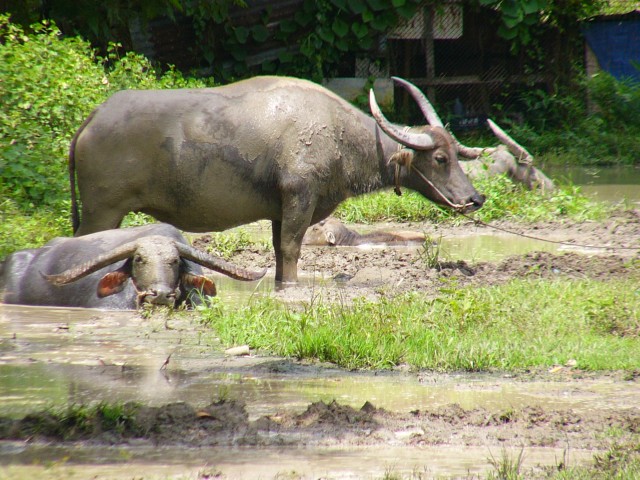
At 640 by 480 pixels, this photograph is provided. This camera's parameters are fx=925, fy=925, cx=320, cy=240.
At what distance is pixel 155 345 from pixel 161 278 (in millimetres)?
1304

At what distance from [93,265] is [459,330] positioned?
2859 mm

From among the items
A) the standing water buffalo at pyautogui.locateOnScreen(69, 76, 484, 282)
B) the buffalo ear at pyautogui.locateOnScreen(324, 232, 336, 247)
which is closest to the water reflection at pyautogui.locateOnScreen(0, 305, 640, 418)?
the standing water buffalo at pyautogui.locateOnScreen(69, 76, 484, 282)

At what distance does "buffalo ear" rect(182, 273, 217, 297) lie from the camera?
700 cm

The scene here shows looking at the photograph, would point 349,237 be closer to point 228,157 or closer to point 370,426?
point 228,157

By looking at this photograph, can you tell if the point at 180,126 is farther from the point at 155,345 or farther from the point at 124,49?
the point at 124,49

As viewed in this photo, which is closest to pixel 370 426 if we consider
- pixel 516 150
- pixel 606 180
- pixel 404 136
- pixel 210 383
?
pixel 210 383

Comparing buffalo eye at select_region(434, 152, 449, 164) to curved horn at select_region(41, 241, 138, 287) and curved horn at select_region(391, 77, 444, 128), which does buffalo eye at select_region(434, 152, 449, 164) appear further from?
curved horn at select_region(41, 241, 138, 287)

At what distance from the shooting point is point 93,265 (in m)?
6.94

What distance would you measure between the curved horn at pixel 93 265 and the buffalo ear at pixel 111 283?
94 millimetres

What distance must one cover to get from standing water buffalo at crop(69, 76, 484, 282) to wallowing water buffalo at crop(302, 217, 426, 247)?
159 centimetres

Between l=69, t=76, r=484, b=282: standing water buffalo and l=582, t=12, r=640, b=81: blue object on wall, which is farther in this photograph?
l=582, t=12, r=640, b=81: blue object on wall

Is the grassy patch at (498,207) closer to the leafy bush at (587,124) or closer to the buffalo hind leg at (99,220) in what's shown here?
the buffalo hind leg at (99,220)

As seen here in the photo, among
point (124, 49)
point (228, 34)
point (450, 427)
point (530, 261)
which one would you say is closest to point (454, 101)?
point (228, 34)

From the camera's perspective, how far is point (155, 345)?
222 inches
